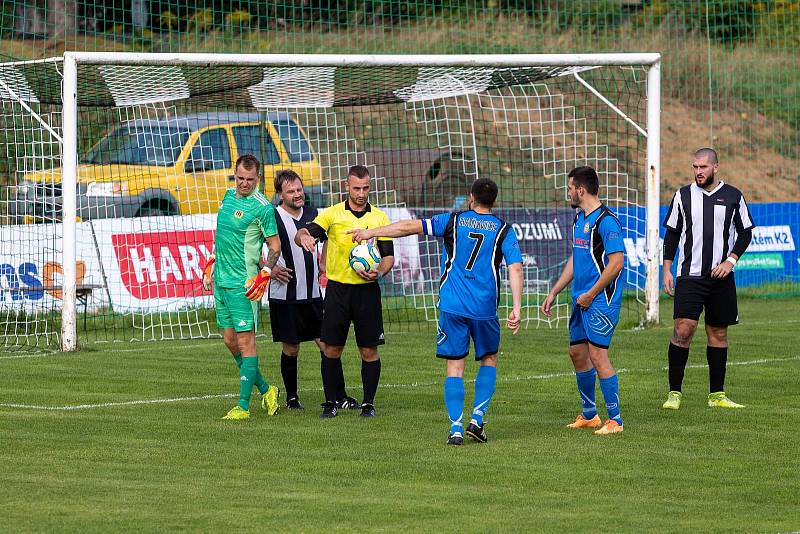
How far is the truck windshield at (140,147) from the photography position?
21.2m

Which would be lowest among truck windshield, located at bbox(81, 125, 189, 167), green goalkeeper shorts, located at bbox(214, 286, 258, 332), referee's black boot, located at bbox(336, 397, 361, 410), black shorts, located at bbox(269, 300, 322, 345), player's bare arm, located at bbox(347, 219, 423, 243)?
referee's black boot, located at bbox(336, 397, 361, 410)

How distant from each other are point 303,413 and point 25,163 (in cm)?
898

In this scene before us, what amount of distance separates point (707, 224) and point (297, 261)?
340cm

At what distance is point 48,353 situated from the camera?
52.9 ft

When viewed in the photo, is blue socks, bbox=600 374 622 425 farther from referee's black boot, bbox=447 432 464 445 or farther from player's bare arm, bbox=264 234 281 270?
player's bare arm, bbox=264 234 281 270

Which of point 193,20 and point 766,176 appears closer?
point 193,20

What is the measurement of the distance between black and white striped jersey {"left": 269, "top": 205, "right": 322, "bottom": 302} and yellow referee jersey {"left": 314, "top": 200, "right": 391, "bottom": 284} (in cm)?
55

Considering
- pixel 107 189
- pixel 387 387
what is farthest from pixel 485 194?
pixel 107 189

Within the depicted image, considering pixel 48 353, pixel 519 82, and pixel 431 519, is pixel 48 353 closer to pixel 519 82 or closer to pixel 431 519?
pixel 519 82

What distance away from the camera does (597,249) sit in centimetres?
1054

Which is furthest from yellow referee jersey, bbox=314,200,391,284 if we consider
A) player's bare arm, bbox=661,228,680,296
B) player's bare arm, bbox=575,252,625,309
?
player's bare arm, bbox=661,228,680,296

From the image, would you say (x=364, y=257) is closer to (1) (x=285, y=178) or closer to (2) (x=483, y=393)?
(1) (x=285, y=178)

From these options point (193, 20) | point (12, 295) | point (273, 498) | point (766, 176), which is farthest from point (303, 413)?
point (766, 176)

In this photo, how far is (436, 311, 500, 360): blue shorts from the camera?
396 inches
